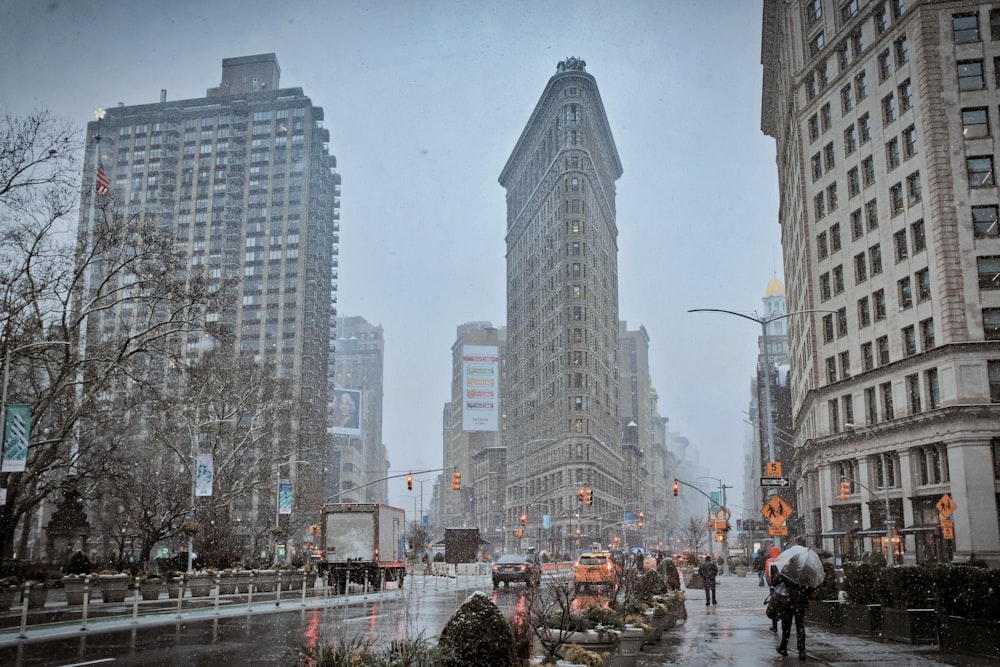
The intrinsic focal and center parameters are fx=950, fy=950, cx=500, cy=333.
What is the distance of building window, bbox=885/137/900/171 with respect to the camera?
59.4m

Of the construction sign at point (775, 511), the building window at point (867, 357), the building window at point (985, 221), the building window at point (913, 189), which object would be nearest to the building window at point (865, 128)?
the building window at point (913, 189)

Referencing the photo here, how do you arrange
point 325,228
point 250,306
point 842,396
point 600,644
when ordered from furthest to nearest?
1. point 325,228
2. point 250,306
3. point 842,396
4. point 600,644

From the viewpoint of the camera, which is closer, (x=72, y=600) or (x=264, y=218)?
(x=72, y=600)

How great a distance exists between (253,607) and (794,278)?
68834 millimetres

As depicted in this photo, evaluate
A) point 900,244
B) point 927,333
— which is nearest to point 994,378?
point 927,333

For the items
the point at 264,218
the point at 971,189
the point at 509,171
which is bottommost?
the point at 971,189

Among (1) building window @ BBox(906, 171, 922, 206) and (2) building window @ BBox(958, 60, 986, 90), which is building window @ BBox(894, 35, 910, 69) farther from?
(1) building window @ BBox(906, 171, 922, 206)

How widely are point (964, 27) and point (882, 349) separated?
1990 centimetres

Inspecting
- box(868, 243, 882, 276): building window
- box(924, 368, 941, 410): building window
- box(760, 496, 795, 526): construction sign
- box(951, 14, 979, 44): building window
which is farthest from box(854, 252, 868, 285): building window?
box(760, 496, 795, 526): construction sign

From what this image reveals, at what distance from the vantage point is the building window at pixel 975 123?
181 ft

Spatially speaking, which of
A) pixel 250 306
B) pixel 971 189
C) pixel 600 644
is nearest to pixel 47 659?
pixel 600 644

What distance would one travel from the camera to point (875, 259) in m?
61.2

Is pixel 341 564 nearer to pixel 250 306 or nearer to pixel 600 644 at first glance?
pixel 600 644

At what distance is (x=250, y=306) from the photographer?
156625mm
